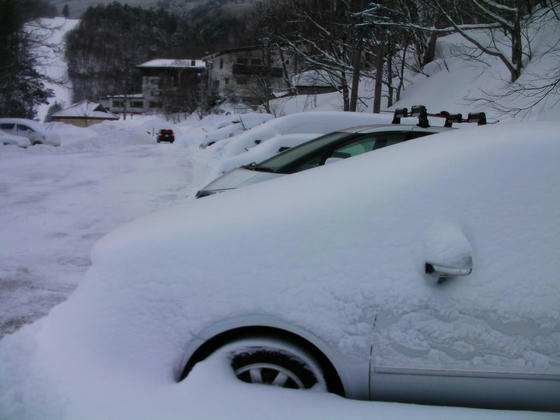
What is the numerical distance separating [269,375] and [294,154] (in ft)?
12.5

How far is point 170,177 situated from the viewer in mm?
11719

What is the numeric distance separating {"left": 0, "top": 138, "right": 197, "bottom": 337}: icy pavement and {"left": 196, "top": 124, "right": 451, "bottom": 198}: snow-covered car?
1795mm

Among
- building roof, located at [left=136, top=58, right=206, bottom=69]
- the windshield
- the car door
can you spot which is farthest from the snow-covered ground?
building roof, located at [left=136, top=58, right=206, bottom=69]

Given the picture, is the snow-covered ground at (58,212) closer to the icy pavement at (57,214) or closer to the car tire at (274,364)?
the icy pavement at (57,214)

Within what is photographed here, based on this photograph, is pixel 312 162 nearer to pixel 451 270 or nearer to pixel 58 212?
pixel 451 270

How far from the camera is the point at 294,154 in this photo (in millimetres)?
5496

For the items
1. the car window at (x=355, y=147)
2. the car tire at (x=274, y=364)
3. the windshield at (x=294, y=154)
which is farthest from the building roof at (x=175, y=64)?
the car tire at (x=274, y=364)

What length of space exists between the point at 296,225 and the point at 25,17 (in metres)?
28.4

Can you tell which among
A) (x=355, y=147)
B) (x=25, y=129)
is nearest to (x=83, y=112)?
(x=25, y=129)

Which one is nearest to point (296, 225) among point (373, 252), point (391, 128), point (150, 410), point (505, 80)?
point (373, 252)

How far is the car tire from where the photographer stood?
1.93 meters

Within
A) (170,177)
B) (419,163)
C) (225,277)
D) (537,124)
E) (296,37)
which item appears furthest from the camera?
(296,37)

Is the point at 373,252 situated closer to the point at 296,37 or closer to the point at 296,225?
the point at 296,225

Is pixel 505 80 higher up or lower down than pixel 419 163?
higher up
